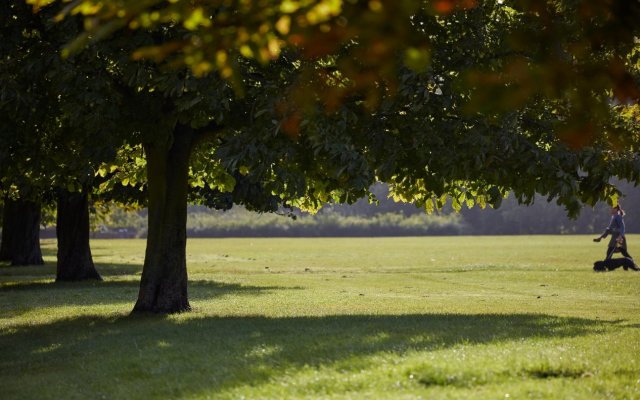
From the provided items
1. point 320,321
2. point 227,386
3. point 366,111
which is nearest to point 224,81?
point 366,111

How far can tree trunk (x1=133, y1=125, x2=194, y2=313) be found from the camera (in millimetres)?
19562

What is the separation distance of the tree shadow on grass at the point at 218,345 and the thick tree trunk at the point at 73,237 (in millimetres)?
14406

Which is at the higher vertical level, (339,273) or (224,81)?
(224,81)

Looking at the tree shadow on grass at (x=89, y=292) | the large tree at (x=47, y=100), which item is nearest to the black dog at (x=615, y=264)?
the tree shadow on grass at (x=89, y=292)

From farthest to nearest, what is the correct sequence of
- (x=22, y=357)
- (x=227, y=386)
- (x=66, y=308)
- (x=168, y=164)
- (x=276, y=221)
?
(x=276, y=221) < (x=66, y=308) < (x=168, y=164) < (x=22, y=357) < (x=227, y=386)

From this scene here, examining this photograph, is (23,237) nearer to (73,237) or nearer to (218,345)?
(73,237)

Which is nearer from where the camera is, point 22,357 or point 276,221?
point 22,357

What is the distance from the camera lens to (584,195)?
56.0 ft

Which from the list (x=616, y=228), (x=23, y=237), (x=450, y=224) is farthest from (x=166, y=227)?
(x=450, y=224)

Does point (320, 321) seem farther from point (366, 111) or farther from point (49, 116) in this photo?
point (49, 116)

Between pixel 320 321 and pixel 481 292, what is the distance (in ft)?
42.0

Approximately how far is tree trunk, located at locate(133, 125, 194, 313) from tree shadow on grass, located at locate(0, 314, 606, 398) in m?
0.86

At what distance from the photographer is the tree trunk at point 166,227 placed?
19.6m

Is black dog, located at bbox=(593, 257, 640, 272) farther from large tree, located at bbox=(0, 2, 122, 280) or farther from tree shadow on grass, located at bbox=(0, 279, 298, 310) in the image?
large tree, located at bbox=(0, 2, 122, 280)
